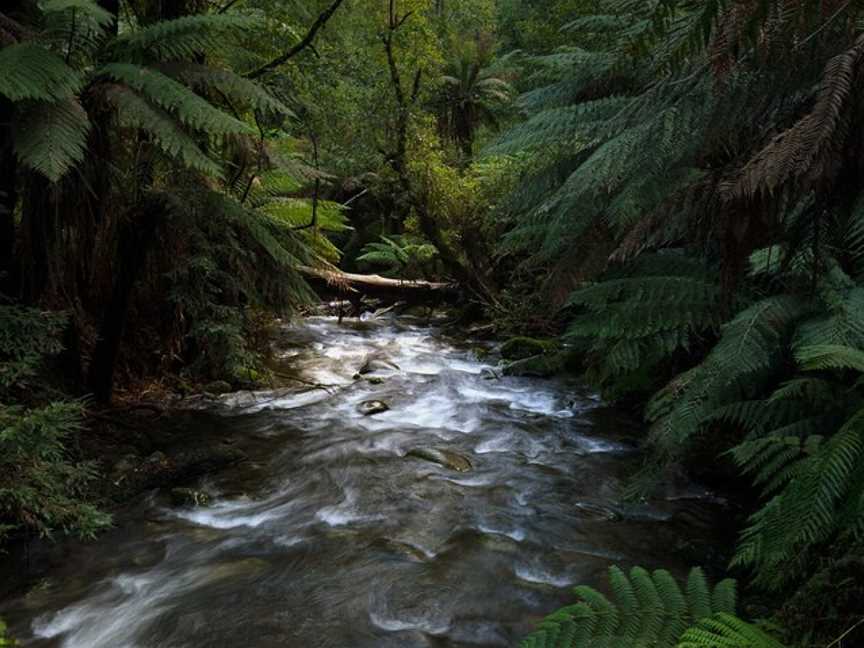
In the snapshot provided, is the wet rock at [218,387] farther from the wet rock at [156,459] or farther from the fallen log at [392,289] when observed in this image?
the fallen log at [392,289]

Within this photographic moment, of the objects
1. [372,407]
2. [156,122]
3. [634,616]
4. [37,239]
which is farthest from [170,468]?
[634,616]

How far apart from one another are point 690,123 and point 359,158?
33.1 ft

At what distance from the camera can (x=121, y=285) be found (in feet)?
14.3

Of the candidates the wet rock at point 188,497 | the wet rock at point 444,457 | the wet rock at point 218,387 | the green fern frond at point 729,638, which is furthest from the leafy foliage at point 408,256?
the green fern frond at point 729,638

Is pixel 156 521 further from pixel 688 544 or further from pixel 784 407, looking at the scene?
pixel 784 407

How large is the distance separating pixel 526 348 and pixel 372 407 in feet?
9.73

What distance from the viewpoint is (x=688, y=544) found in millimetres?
3459

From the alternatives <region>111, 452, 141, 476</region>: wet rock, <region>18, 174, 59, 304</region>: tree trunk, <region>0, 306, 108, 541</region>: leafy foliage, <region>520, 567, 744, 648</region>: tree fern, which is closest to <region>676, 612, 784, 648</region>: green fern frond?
<region>520, 567, 744, 648</region>: tree fern

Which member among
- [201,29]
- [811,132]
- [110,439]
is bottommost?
[110,439]

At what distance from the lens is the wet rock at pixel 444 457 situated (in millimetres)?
4852

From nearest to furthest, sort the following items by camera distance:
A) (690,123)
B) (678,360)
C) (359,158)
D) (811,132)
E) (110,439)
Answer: (811,132)
(690,123)
(110,439)
(678,360)
(359,158)

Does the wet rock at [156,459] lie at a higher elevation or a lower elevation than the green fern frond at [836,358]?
lower

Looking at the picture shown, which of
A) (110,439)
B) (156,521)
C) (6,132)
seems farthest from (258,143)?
(156,521)

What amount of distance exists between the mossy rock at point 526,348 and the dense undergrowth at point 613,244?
220 centimetres
